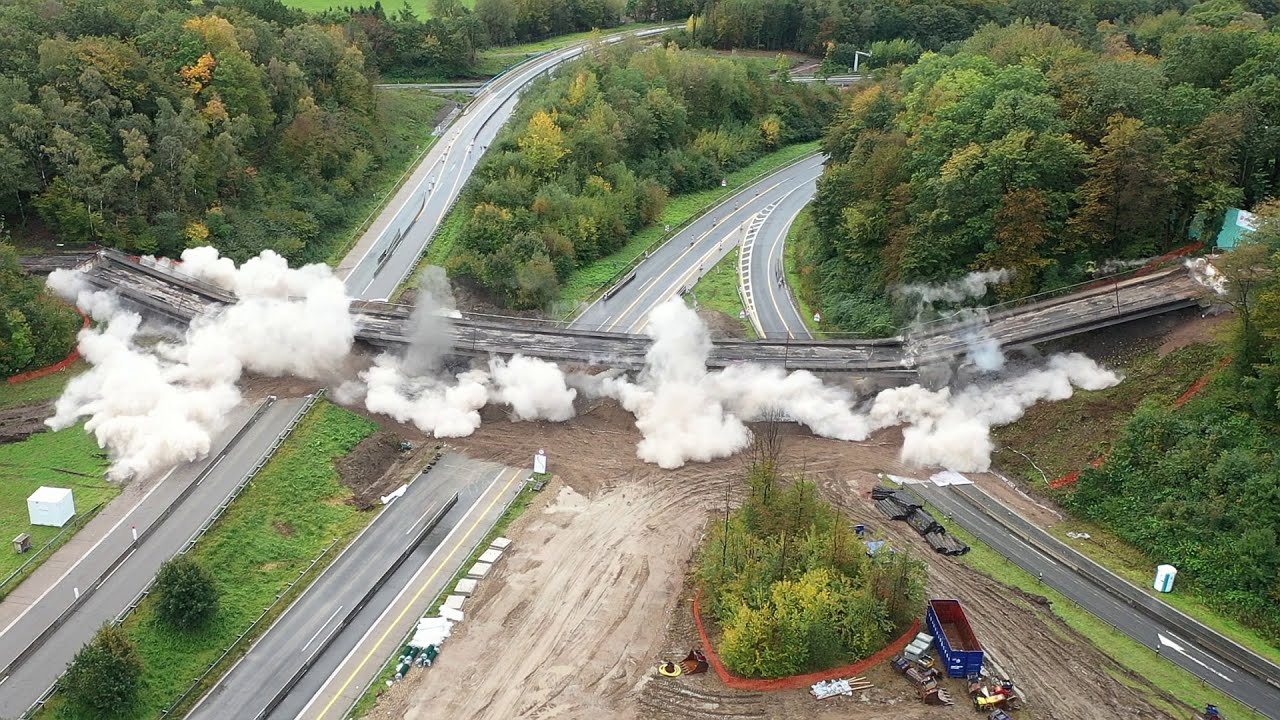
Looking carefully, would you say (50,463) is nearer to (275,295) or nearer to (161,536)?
(161,536)

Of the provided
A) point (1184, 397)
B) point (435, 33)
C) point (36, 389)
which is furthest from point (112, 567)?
point (435, 33)

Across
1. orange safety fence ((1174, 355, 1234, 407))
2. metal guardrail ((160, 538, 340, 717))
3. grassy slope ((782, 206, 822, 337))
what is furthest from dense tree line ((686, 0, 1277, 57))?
metal guardrail ((160, 538, 340, 717))

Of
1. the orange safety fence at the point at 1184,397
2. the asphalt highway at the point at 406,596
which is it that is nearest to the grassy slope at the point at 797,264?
the orange safety fence at the point at 1184,397

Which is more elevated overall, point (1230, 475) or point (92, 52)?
point (92, 52)

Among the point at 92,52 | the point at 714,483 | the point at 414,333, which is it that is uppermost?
the point at 92,52

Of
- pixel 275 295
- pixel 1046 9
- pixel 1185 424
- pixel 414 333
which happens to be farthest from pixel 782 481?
pixel 1046 9

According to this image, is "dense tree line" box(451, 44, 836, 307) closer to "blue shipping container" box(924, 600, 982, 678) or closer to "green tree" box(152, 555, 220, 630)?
"green tree" box(152, 555, 220, 630)

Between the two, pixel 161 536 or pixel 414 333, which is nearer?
pixel 161 536
